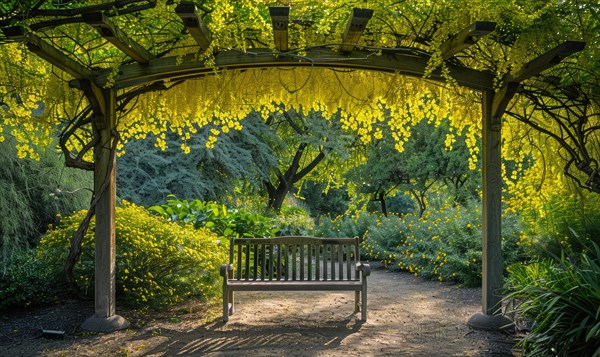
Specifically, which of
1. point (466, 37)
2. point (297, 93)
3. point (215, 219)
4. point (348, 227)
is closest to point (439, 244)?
point (215, 219)

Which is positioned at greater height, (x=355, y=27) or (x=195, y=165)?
(x=355, y=27)

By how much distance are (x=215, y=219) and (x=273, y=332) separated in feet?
12.1

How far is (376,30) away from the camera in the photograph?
5344 millimetres

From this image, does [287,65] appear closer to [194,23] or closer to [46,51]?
[194,23]

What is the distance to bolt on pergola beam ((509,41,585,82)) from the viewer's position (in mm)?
4652

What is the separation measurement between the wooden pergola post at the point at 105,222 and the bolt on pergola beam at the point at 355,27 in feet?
6.89

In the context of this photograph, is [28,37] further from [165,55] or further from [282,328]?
[282,328]

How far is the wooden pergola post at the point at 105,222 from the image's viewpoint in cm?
564

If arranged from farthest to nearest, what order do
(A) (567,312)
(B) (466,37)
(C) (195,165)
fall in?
(C) (195,165) < (B) (466,37) < (A) (567,312)

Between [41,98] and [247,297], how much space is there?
305cm

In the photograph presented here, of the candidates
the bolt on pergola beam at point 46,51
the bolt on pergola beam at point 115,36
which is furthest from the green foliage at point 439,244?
the bolt on pergola beam at point 46,51

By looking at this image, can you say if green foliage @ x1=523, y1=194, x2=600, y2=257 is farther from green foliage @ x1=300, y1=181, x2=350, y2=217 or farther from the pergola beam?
green foliage @ x1=300, y1=181, x2=350, y2=217

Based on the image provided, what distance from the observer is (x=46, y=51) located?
4.80 meters

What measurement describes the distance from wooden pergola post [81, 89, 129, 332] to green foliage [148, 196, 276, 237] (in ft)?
10.3
